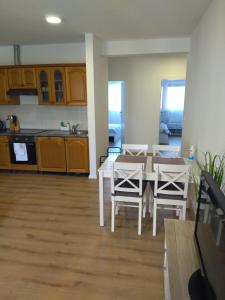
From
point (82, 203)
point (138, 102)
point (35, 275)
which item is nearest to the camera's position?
point (35, 275)

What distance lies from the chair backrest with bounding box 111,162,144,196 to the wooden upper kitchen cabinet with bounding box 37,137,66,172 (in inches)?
81.6

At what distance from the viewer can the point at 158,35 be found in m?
3.90

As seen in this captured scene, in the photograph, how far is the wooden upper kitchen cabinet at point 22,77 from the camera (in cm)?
439

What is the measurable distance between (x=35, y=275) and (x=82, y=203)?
4.61 ft

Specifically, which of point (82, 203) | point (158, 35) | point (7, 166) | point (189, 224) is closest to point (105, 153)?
point (82, 203)

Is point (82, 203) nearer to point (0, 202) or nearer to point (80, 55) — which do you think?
point (0, 202)

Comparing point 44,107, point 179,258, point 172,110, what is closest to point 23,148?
point 44,107

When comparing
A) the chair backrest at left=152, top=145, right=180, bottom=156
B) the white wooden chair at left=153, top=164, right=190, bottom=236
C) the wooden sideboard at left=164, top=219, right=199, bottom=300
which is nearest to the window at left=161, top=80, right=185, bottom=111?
the chair backrest at left=152, top=145, right=180, bottom=156

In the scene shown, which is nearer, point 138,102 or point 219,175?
point 219,175

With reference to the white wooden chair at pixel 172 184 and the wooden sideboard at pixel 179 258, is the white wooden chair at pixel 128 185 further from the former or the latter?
the wooden sideboard at pixel 179 258

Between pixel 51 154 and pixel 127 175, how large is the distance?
2.37 m

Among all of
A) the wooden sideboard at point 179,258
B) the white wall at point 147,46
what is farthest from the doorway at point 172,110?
the wooden sideboard at point 179,258

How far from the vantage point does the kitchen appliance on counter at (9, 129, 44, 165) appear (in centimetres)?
438

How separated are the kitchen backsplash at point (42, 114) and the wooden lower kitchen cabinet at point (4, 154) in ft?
2.41
